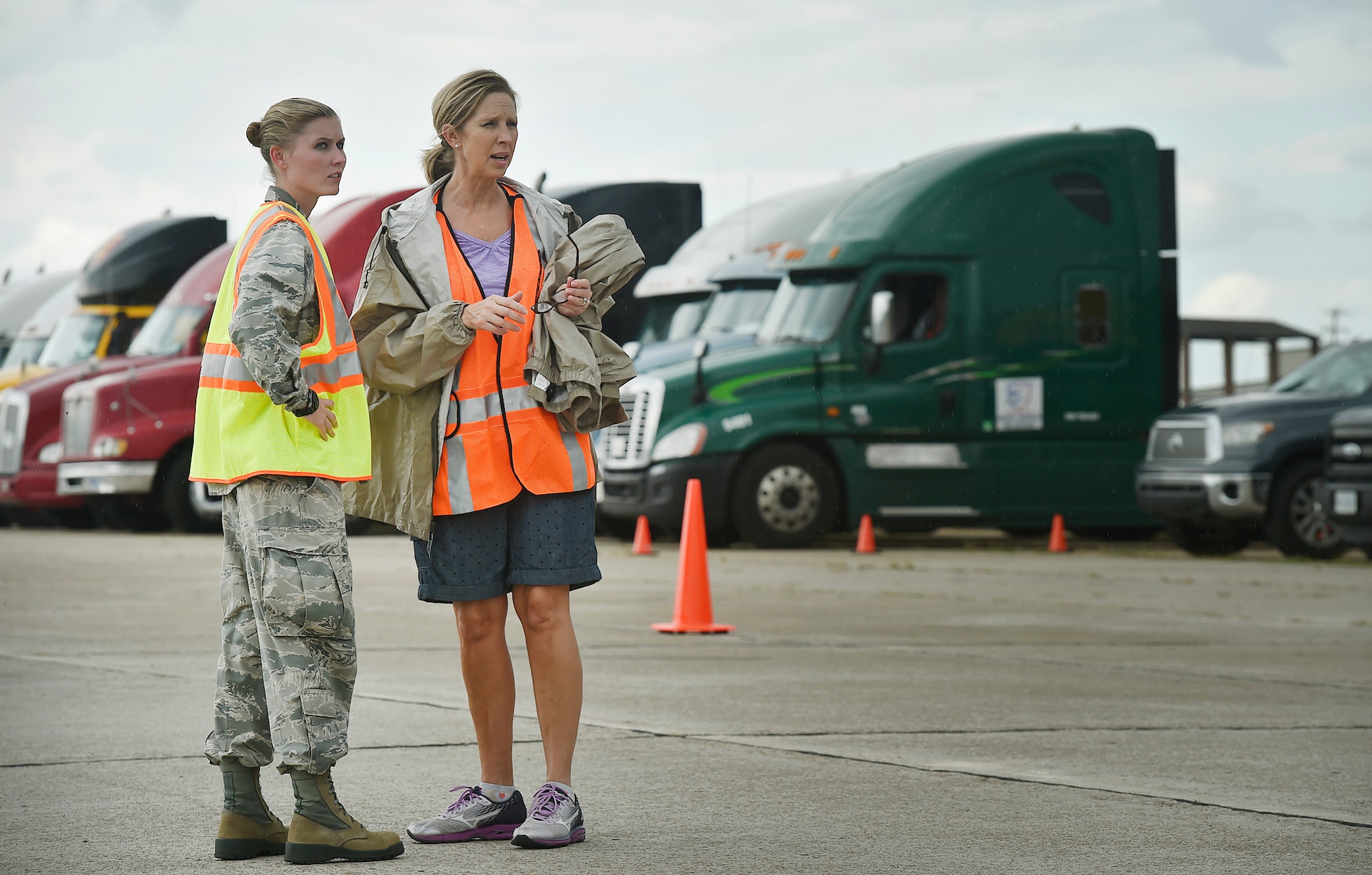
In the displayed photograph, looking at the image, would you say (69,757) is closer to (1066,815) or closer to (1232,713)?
(1066,815)

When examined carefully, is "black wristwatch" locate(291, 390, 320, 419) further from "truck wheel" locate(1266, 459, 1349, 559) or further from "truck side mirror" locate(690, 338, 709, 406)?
"truck wheel" locate(1266, 459, 1349, 559)

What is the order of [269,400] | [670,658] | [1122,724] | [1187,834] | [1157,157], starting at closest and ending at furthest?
[269,400]
[1187,834]
[1122,724]
[670,658]
[1157,157]

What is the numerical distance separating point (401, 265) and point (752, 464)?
12.3 metres

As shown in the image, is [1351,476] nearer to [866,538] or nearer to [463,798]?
[866,538]

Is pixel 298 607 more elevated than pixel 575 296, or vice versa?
pixel 575 296

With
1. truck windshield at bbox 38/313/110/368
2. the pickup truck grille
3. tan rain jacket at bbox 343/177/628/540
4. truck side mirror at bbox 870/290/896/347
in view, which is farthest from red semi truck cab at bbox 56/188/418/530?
tan rain jacket at bbox 343/177/628/540

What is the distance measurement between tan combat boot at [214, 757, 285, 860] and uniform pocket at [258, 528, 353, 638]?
374 mm

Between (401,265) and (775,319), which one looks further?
(775,319)

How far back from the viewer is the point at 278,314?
4066mm

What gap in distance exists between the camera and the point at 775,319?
17.5 metres

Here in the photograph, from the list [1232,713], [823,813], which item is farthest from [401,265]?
[1232,713]

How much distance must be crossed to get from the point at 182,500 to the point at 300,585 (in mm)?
15379

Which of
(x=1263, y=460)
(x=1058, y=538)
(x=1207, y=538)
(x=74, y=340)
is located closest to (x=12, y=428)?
(x=74, y=340)

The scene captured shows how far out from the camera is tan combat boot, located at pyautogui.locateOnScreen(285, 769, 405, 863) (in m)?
4.11
